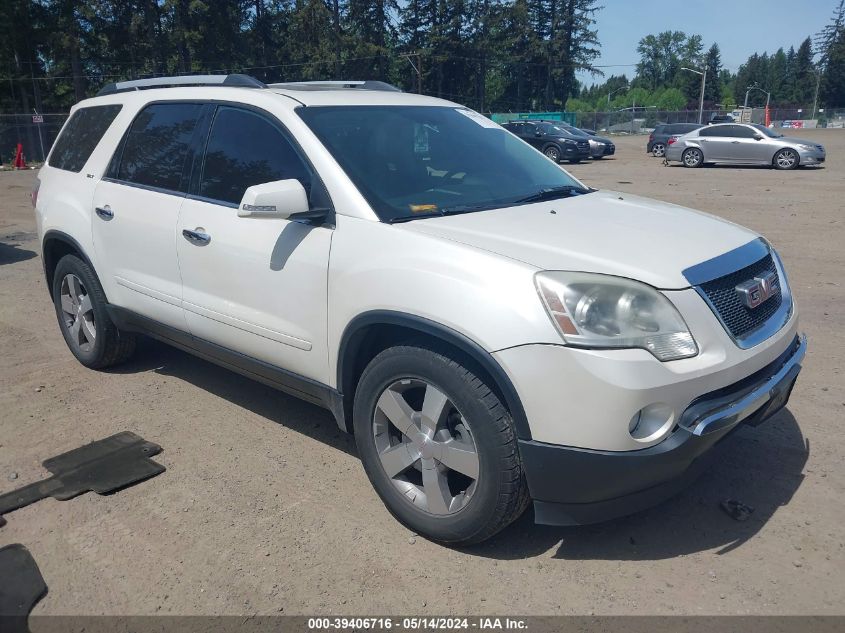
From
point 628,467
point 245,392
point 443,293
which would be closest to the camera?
point 628,467

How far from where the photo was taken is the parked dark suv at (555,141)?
1050 inches

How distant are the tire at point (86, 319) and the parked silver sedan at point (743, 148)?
2222 centimetres

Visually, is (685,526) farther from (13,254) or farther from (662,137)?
(662,137)

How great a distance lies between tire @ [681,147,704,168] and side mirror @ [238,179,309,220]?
23.6 metres

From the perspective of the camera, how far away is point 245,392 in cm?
495

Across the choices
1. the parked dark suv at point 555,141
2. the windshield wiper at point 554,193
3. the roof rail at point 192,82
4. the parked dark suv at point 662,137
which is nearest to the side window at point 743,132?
the parked dark suv at point 555,141

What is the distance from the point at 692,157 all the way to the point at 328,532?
24019 mm

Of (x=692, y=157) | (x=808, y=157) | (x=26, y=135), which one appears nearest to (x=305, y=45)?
(x=26, y=135)

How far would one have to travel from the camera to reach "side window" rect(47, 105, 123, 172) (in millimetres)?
4984

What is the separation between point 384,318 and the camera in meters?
3.06

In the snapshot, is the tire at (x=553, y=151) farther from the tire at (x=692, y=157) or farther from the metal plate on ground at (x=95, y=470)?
the metal plate on ground at (x=95, y=470)

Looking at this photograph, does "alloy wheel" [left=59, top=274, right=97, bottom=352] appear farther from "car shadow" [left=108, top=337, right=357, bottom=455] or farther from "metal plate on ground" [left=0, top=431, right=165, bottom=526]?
"metal plate on ground" [left=0, top=431, right=165, bottom=526]

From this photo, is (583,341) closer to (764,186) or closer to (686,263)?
(686,263)

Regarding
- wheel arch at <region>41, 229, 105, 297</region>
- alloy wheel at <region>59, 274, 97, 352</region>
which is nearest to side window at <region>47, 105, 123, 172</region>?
wheel arch at <region>41, 229, 105, 297</region>
